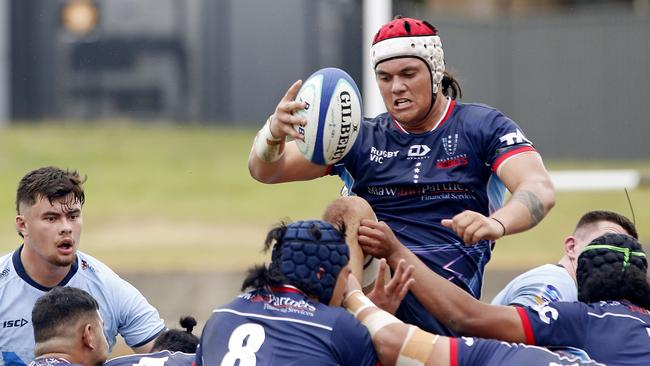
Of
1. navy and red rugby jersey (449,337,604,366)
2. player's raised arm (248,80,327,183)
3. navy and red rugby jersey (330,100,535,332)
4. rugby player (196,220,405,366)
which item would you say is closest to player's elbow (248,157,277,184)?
player's raised arm (248,80,327,183)

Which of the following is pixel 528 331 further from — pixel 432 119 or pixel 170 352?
pixel 170 352

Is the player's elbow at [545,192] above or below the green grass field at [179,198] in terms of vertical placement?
above

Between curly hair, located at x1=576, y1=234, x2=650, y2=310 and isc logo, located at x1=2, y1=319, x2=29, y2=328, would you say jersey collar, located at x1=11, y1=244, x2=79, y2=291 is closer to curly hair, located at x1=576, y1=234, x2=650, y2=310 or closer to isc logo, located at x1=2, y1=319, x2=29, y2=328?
isc logo, located at x1=2, y1=319, x2=29, y2=328

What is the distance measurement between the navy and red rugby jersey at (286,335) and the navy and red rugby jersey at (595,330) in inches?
32.8

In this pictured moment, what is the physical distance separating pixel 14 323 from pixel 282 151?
1.70 m

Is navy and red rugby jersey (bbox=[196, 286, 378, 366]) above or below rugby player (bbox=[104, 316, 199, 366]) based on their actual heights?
above

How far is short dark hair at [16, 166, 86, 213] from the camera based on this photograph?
628 centimetres

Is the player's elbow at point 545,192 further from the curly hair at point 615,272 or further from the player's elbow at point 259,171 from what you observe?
the player's elbow at point 259,171

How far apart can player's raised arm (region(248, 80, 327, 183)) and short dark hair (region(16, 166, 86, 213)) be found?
990mm

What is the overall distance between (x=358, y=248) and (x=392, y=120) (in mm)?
919

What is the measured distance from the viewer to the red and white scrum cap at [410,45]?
5.95 metres

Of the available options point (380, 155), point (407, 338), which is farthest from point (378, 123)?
point (407, 338)

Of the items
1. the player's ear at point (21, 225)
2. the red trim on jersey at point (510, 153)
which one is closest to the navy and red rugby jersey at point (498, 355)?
the red trim on jersey at point (510, 153)

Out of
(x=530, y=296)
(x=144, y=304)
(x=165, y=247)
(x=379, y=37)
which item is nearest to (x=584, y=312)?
(x=530, y=296)
